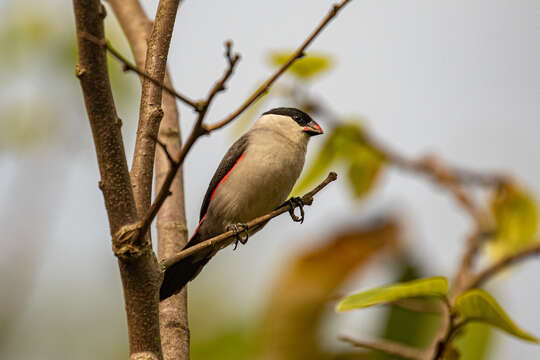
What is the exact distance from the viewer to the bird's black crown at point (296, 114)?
4547 mm

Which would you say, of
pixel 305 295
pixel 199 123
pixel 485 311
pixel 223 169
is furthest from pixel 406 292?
pixel 223 169

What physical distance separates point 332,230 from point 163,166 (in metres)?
1.17

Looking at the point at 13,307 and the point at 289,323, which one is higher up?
the point at 13,307

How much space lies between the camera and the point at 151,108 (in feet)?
7.07

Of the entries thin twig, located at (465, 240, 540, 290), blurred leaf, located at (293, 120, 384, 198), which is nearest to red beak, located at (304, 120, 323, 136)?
blurred leaf, located at (293, 120, 384, 198)

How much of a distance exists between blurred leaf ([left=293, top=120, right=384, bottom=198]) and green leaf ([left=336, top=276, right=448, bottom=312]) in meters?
1.10

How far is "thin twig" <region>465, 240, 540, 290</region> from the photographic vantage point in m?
2.62

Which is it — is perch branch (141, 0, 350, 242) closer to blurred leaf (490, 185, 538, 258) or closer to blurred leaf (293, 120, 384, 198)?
blurred leaf (293, 120, 384, 198)

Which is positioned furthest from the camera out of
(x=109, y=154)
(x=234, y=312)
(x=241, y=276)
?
(x=241, y=276)

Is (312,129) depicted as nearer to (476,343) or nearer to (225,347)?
(476,343)

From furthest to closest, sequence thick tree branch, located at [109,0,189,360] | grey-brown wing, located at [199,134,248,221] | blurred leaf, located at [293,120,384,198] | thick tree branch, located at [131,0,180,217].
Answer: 1. grey-brown wing, located at [199,134,248,221]
2. blurred leaf, located at [293,120,384,198]
3. thick tree branch, located at [109,0,189,360]
4. thick tree branch, located at [131,0,180,217]

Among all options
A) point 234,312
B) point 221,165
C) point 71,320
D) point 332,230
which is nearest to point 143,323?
point 332,230

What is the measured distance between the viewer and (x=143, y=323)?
1840mm

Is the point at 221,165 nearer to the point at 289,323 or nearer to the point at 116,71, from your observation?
the point at 116,71
